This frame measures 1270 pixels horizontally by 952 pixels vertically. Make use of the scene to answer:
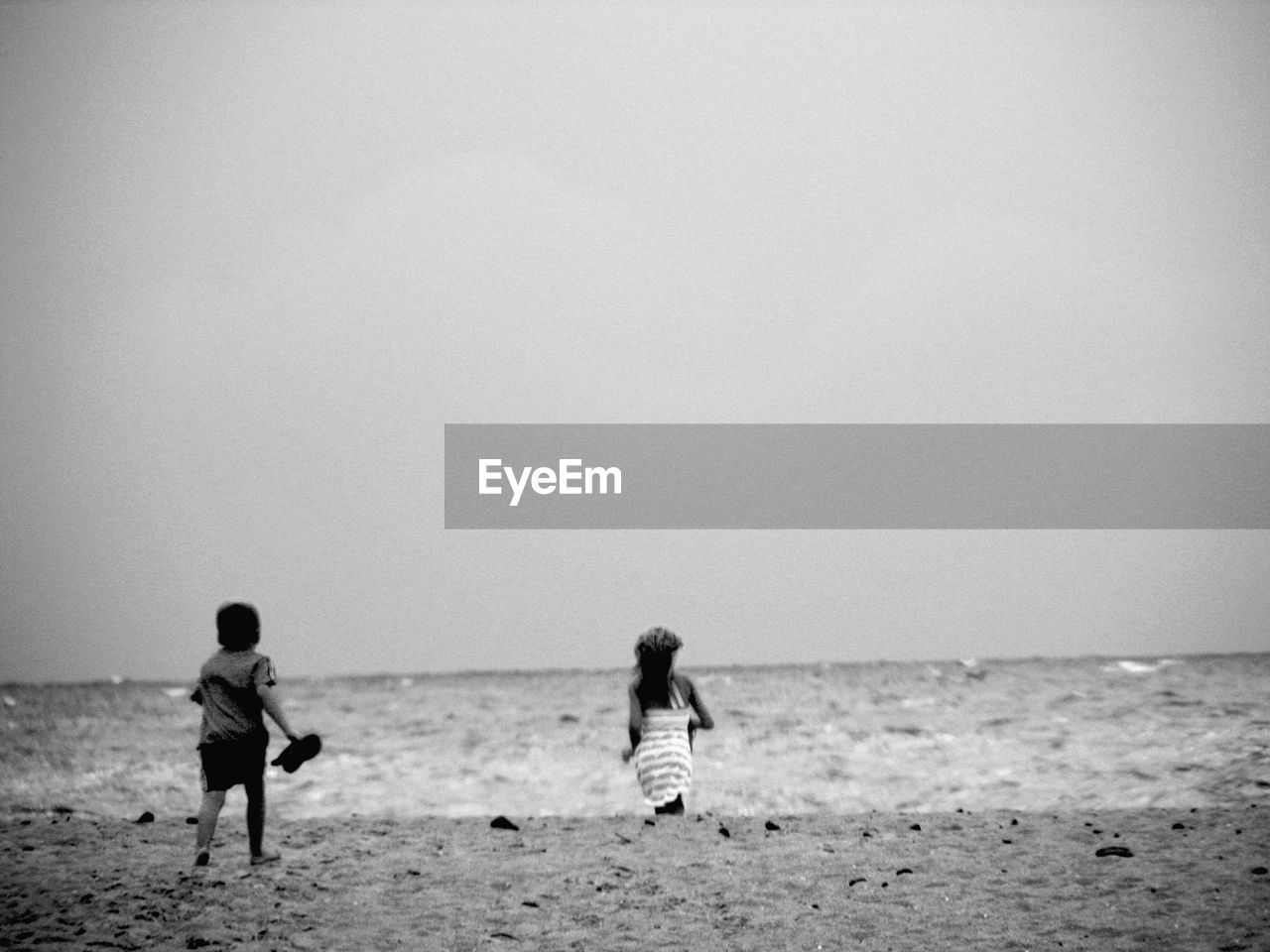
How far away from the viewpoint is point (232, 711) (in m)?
4.63

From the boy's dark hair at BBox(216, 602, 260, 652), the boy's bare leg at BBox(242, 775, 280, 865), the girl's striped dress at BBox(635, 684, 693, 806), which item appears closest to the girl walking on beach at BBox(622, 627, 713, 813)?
the girl's striped dress at BBox(635, 684, 693, 806)

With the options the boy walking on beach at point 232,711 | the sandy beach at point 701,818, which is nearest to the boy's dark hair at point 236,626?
the boy walking on beach at point 232,711

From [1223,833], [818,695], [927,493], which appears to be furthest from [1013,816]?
[927,493]

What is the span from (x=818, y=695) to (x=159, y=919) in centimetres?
613

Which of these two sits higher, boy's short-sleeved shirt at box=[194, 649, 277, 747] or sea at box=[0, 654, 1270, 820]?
boy's short-sleeved shirt at box=[194, 649, 277, 747]

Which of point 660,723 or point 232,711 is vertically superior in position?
point 232,711

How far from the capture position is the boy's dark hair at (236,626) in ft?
15.3

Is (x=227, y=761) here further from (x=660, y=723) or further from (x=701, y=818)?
(x=701, y=818)

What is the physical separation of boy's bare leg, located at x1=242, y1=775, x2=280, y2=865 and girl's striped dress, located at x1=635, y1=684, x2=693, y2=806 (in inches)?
69.4

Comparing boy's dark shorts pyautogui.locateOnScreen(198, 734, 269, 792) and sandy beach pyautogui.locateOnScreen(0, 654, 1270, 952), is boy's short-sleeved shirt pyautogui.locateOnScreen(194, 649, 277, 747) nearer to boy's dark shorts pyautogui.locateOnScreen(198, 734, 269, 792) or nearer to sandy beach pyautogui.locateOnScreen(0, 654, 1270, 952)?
boy's dark shorts pyautogui.locateOnScreen(198, 734, 269, 792)

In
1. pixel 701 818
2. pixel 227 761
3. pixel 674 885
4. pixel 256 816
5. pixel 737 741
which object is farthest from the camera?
pixel 737 741

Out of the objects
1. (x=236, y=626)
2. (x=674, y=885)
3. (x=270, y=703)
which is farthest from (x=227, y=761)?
(x=674, y=885)

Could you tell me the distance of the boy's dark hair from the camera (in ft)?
15.3

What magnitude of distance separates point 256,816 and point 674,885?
5.34 feet
